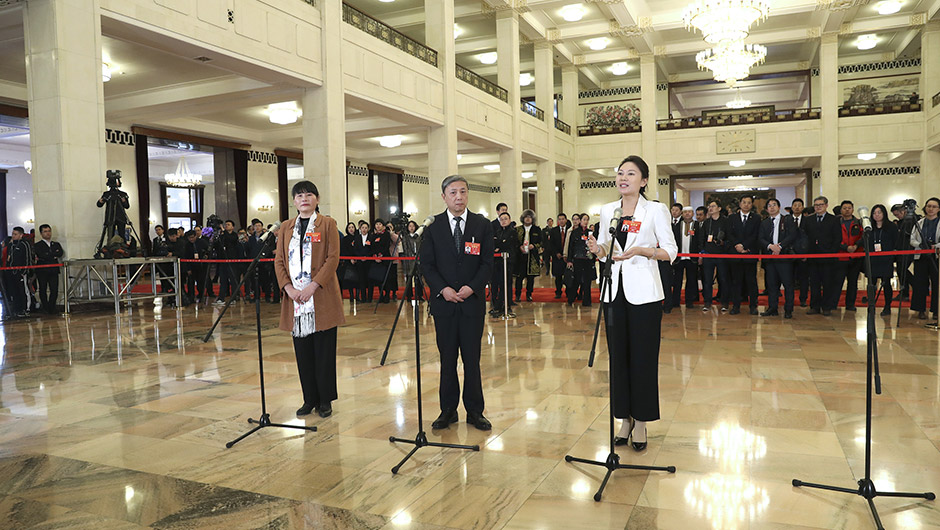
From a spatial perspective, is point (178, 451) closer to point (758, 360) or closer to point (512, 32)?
point (758, 360)

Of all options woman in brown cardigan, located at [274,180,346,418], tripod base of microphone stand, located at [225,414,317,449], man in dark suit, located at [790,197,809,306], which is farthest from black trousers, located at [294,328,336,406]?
man in dark suit, located at [790,197,809,306]

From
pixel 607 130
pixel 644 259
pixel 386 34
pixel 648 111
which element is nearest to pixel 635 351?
pixel 644 259

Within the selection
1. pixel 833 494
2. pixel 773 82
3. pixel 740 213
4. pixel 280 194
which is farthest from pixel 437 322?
pixel 773 82

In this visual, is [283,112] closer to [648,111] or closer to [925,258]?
[925,258]

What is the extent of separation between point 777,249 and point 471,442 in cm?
655

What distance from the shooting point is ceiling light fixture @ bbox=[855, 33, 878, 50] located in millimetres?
20844

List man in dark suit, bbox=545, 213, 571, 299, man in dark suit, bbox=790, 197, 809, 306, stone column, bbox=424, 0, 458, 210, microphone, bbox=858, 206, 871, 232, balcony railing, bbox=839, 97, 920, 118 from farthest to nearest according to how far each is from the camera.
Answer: balcony railing, bbox=839, 97, 920, 118 < stone column, bbox=424, 0, 458, 210 < man in dark suit, bbox=545, 213, 571, 299 < man in dark suit, bbox=790, 197, 809, 306 < microphone, bbox=858, 206, 871, 232

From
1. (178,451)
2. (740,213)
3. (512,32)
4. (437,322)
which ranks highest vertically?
(512,32)

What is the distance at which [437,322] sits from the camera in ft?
13.2

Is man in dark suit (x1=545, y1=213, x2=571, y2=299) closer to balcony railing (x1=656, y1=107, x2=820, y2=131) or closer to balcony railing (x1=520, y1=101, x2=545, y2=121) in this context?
balcony railing (x1=520, y1=101, x2=545, y2=121)

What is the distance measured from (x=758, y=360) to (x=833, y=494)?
3170 millimetres

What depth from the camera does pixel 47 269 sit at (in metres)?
9.59

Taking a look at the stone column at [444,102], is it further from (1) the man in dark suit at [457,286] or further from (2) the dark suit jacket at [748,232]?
(1) the man in dark suit at [457,286]

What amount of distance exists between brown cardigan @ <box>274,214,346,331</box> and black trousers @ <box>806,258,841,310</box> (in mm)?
7363
